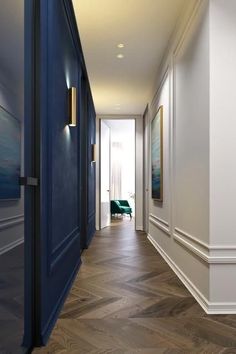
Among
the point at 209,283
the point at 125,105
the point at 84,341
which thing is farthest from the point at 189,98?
the point at 125,105

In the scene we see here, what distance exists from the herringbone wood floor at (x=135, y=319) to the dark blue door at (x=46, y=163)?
201mm

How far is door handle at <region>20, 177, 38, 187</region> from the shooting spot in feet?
5.87

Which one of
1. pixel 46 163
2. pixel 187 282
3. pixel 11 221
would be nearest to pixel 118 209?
pixel 187 282

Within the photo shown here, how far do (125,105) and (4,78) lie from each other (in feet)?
20.8

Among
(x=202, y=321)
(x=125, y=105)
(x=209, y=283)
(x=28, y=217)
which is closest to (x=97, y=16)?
(x=28, y=217)

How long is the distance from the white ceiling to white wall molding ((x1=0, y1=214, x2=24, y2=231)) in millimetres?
2649

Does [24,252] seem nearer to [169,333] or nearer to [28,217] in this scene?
[28,217]

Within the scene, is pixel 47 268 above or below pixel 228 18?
below

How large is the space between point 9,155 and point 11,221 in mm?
331

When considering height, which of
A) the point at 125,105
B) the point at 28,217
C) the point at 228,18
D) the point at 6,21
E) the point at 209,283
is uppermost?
the point at 125,105

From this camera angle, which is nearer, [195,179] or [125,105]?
[195,179]

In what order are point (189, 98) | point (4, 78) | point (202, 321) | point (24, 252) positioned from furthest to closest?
point (189, 98) < point (202, 321) < point (24, 252) < point (4, 78)

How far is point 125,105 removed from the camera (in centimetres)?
764

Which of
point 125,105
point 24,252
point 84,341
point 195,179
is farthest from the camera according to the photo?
point 125,105
